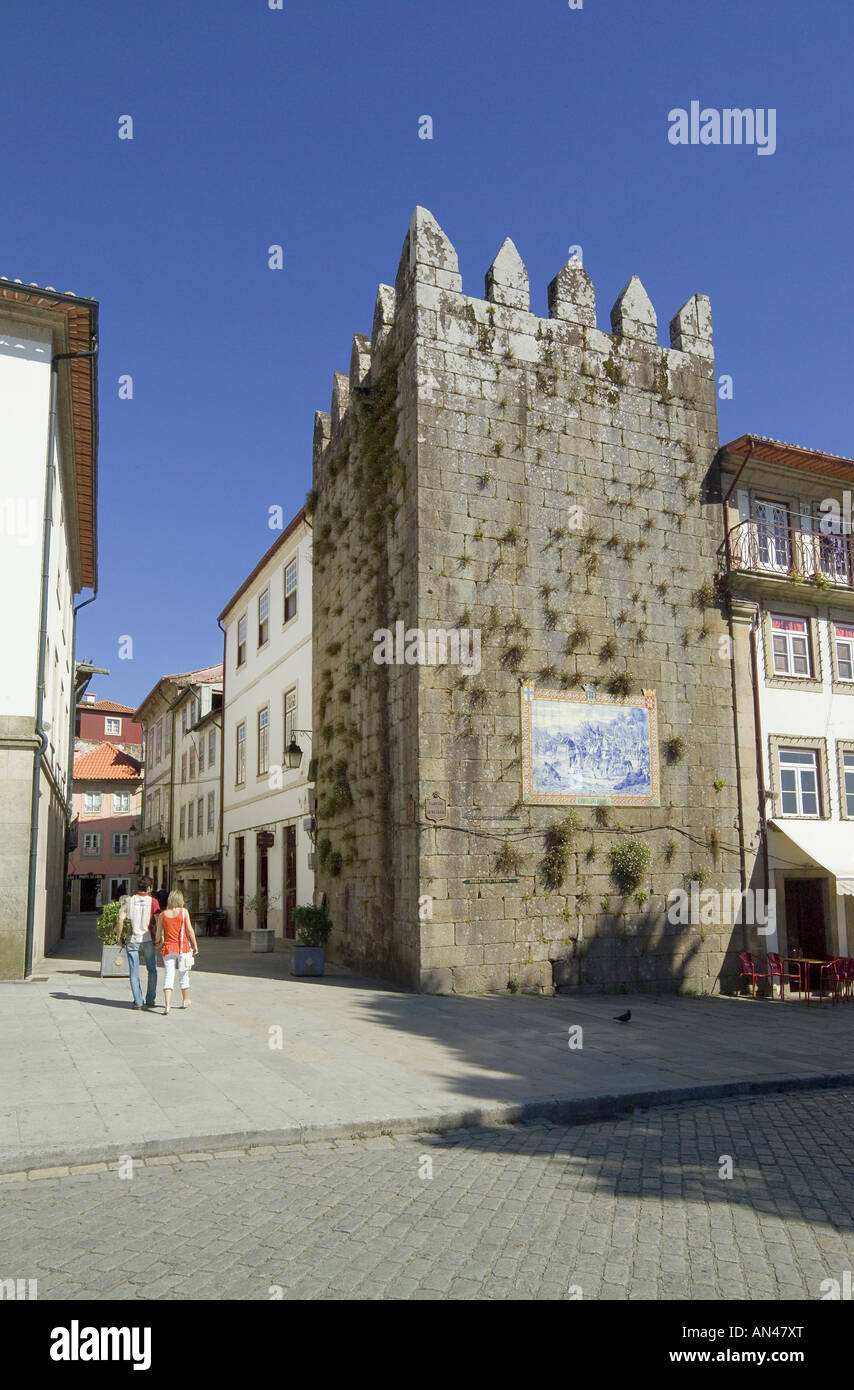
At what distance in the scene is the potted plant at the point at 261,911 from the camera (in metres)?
21.8

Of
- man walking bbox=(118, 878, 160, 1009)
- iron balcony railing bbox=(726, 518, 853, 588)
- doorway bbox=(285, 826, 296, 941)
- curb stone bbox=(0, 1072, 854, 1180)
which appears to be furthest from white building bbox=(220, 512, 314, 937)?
curb stone bbox=(0, 1072, 854, 1180)

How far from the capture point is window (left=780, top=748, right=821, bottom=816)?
1727cm

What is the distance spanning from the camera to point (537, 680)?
48.7 feet

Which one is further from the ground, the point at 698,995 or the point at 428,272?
the point at 428,272

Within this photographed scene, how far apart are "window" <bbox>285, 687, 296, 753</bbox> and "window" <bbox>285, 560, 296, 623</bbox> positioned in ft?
5.98

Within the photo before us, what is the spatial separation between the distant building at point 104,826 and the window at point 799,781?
44.2 m

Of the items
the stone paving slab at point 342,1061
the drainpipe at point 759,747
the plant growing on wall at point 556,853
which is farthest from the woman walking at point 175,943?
the drainpipe at point 759,747

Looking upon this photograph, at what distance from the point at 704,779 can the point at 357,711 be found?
5.88 m

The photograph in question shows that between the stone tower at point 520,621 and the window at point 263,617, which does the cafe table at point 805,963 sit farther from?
the window at point 263,617

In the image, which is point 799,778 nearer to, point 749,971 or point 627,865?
point 749,971

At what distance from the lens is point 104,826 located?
56.0 meters

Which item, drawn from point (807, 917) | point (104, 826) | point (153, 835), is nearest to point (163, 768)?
point (153, 835)
